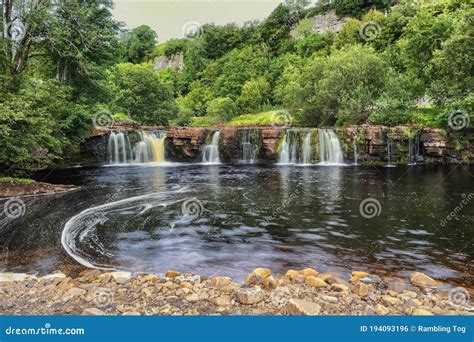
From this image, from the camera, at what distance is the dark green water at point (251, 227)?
29.0 ft

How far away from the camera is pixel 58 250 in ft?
31.7

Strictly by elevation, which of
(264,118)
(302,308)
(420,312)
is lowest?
(420,312)

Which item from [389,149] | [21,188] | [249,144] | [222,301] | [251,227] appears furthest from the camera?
[249,144]

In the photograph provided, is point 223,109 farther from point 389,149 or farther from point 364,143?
point 389,149

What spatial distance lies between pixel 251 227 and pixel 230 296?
6.02 meters

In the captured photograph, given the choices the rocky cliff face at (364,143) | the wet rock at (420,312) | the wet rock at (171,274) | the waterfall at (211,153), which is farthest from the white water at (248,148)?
the wet rock at (420,312)

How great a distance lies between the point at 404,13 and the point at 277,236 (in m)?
42.3

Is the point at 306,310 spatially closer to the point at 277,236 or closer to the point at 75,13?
the point at 277,236

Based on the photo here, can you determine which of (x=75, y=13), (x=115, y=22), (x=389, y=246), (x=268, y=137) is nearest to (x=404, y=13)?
(x=268, y=137)

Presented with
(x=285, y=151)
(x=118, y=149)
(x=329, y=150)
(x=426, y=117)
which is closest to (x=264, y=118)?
(x=285, y=151)

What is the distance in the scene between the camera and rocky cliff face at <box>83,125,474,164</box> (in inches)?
1157

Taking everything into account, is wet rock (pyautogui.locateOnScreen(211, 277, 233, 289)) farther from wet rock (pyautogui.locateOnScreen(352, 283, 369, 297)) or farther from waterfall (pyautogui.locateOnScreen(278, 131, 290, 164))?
waterfall (pyautogui.locateOnScreen(278, 131, 290, 164))

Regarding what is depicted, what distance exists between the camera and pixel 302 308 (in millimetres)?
5371

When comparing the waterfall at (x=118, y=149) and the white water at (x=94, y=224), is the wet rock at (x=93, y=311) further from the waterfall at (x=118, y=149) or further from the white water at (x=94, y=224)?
the waterfall at (x=118, y=149)
